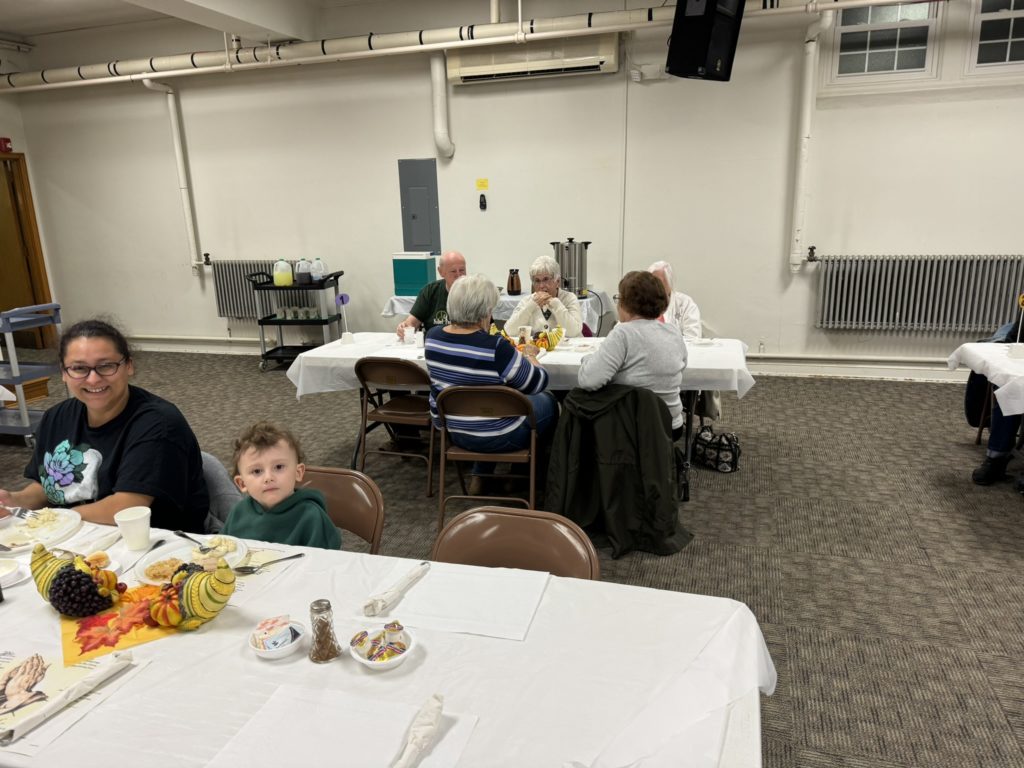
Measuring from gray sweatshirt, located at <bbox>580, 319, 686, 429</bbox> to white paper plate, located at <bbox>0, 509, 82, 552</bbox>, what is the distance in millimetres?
1845

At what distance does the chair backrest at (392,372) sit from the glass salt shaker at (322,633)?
7.32ft

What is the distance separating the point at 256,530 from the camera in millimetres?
1729

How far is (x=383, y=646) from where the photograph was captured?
1.19 metres

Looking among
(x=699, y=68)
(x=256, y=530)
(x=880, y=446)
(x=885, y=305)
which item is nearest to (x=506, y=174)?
(x=699, y=68)

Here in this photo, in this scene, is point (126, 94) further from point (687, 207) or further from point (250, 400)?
point (687, 207)

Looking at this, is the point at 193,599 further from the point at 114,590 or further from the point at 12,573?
the point at 12,573

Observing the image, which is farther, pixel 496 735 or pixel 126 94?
pixel 126 94

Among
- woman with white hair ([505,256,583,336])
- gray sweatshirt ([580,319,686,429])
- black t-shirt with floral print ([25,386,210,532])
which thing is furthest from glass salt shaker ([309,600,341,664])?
woman with white hair ([505,256,583,336])

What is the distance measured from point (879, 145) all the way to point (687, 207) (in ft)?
4.94

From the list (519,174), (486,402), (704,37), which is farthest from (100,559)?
(519,174)

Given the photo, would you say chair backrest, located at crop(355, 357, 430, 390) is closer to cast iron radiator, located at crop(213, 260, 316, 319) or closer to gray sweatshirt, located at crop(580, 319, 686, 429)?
gray sweatshirt, located at crop(580, 319, 686, 429)

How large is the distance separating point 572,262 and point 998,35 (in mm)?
3525

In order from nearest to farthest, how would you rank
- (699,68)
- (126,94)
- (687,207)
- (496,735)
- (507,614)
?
(496,735) < (507,614) < (699,68) < (687,207) < (126,94)

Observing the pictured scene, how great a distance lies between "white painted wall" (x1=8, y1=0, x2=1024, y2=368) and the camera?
5441 millimetres
